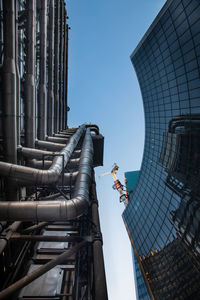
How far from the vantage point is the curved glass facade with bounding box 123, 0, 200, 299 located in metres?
27.8

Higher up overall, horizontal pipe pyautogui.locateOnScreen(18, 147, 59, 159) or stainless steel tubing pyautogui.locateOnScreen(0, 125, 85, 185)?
horizontal pipe pyautogui.locateOnScreen(18, 147, 59, 159)

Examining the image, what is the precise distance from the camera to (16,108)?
35.1 ft

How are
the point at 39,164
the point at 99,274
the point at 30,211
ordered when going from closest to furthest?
the point at 99,274 → the point at 30,211 → the point at 39,164

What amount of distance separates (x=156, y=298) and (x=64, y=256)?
43639 mm

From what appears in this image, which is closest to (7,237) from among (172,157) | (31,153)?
(31,153)

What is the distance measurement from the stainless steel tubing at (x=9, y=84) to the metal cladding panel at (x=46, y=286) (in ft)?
24.6

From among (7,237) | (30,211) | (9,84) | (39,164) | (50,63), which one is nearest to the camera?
(30,211)

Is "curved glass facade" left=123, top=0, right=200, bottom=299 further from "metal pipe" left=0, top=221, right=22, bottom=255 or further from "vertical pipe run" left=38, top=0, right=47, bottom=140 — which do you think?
"metal pipe" left=0, top=221, right=22, bottom=255

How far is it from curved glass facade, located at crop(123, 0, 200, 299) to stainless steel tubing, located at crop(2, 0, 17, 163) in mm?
27749

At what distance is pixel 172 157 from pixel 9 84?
34754 millimetres

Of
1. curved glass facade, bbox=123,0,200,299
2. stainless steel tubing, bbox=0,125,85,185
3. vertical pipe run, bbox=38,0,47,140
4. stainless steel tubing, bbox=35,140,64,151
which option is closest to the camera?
stainless steel tubing, bbox=0,125,85,185

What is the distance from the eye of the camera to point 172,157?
35875 millimetres

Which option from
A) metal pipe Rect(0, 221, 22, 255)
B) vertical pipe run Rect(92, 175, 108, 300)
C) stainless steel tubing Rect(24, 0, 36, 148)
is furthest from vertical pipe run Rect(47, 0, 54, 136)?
vertical pipe run Rect(92, 175, 108, 300)

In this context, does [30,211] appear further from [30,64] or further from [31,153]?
[30,64]
